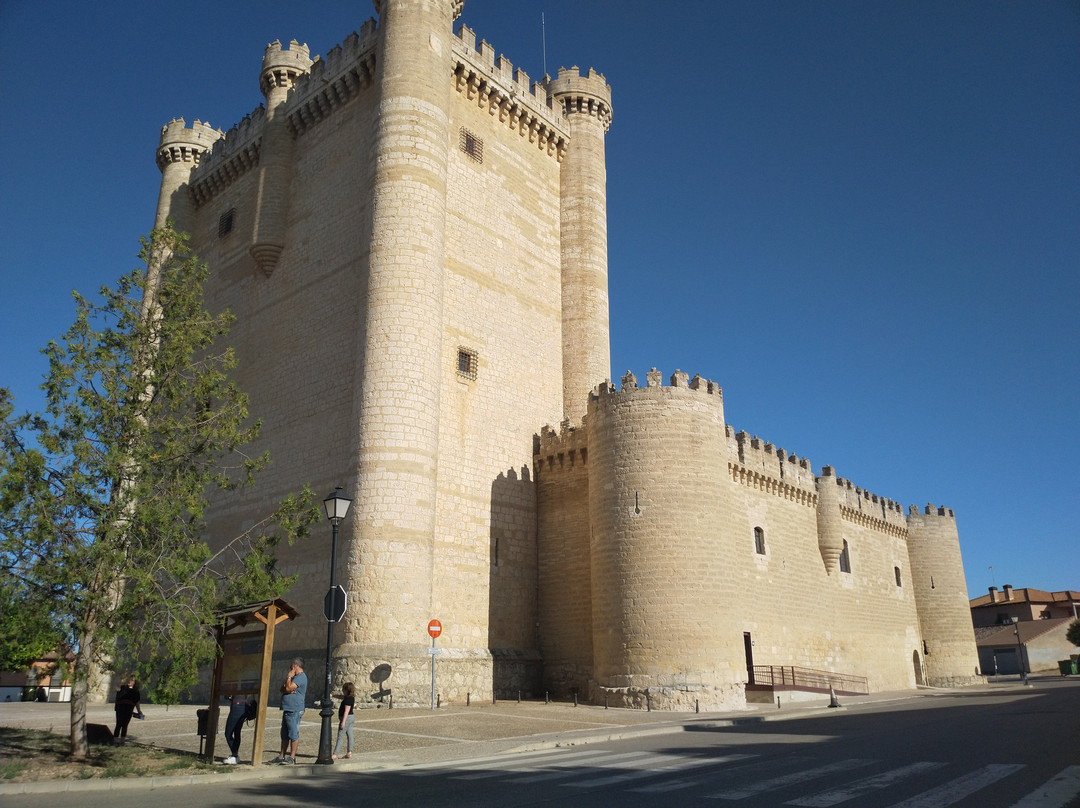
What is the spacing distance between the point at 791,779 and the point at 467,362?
17.2 meters

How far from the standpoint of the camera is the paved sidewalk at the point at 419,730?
10.3 metres

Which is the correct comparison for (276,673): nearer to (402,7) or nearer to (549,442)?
(549,442)

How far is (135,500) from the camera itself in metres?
11.8

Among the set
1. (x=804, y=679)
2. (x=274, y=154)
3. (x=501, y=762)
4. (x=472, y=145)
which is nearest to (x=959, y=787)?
(x=501, y=762)

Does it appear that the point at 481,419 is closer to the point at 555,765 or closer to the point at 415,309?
the point at 415,309

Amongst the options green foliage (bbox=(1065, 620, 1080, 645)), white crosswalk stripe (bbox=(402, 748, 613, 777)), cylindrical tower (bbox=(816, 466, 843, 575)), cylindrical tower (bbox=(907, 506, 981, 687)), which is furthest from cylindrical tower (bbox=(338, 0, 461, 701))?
green foliage (bbox=(1065, 620, 1080, 645))

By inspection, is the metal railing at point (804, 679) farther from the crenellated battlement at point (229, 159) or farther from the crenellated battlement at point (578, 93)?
the crenellated battlement at point (229, 159)

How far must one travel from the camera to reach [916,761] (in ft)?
33.1

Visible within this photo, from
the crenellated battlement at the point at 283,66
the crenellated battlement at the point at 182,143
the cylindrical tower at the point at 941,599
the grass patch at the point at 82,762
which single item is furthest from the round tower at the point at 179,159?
the cylindrical tower at the point at 941,599

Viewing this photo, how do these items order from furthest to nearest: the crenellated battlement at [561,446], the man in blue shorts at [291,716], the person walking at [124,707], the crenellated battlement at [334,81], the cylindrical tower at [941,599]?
the cylindrical tower at [941,599] < the crenellated battlement at [334,81] < the crenellated battlement at [561,446] < the person walking at [124,707] < the man in blue shorts at [291,716]

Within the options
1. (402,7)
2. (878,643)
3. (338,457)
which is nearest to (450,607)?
(338,457)

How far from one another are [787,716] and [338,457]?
1285cm

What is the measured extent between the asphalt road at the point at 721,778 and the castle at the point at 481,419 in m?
7.70

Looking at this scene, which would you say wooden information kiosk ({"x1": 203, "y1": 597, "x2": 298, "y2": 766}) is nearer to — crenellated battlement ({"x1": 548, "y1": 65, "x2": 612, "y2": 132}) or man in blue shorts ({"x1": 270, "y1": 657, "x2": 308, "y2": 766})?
man in blue shorts ({"x1": 270, "y1": 657, "x2": 308, "y2": 766})
